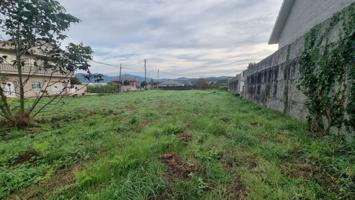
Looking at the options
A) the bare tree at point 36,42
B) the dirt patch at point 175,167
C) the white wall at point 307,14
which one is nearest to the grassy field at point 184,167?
the dirt patch at point 175,167

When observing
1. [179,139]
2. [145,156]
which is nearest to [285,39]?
[179,139]

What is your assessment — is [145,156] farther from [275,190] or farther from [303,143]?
[303,143]

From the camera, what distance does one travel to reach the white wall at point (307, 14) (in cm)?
667

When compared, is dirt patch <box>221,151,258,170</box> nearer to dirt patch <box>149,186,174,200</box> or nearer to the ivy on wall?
dirt patch <box>149,186,174,200</box>

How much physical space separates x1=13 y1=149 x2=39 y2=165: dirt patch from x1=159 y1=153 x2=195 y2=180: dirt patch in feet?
6.09

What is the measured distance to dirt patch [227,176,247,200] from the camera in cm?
180

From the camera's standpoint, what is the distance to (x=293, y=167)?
227 cm

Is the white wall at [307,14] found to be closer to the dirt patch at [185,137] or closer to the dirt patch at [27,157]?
the dirt patch at [185,137]

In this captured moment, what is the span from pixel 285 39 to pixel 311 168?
37.5 feet

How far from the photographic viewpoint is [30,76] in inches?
304

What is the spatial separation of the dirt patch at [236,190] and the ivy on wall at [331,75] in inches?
72.0

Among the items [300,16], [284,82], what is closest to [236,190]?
[284,82]

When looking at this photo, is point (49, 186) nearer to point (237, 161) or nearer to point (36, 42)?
point (237, 161)

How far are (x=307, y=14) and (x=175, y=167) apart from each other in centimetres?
943
